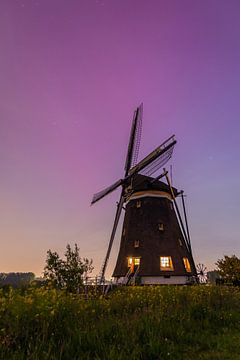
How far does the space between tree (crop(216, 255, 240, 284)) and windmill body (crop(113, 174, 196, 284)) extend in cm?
463

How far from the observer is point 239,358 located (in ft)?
21.3

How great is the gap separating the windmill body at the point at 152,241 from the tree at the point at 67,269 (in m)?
10.4

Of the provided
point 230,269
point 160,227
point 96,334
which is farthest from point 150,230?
point 96,334

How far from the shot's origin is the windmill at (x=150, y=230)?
99.2ft

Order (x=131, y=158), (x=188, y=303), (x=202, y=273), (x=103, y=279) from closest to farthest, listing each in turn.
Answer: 1. (x=188, y=303)
2. (x=103, y=279)
3. (x=202, y=273)
4. (x=131, y=158)

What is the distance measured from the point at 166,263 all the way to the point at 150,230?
3.85m

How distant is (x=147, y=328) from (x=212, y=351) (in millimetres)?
1582

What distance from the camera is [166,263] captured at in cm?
3073

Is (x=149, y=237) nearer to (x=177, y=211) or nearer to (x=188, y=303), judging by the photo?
(x=177, y=211)

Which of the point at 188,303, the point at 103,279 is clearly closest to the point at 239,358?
the point at 188,303

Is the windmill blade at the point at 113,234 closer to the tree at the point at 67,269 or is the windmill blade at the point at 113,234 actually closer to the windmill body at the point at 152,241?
the windmill body at the point at 152,241

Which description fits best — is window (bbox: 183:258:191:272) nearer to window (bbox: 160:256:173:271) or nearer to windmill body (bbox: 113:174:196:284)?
windmill body (bbox: 113:174:196:284)

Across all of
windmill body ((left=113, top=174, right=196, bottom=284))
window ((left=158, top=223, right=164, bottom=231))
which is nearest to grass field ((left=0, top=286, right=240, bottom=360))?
windmill body ((left=113, top=174, right=196, bottom=284))

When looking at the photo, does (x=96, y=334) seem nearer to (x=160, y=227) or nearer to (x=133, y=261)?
(x=133, y=261)
